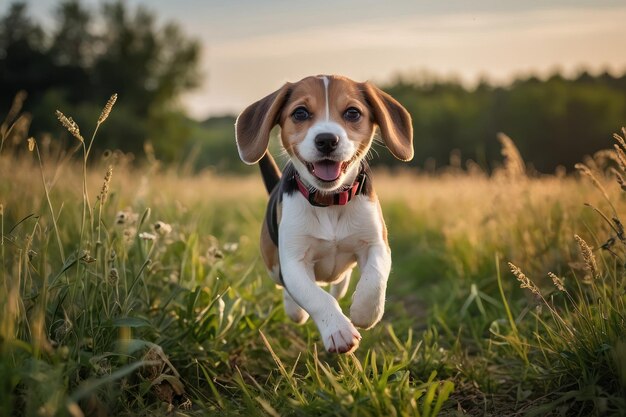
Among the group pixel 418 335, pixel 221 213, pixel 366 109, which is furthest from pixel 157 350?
pixel 221 213

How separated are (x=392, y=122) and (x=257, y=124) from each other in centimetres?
81

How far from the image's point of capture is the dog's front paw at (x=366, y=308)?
334 cm

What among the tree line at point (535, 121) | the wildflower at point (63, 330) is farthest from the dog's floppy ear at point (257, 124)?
the tree line at point (535, 121)

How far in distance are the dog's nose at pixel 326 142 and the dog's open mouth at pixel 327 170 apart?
100 mm

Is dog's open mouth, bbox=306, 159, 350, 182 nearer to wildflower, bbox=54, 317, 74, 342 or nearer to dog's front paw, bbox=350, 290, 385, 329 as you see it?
dog's front paw, bbox=350, 290, 385, 329

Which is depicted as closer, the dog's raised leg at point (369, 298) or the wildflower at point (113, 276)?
the wildflower at point (113, 276)

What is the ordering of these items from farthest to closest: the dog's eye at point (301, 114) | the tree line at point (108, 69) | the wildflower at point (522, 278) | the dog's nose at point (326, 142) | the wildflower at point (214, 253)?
the tree line at point (108, 69) → the wildflower at point (214, 253) → the dog's eye at point (301, 114) → the dog's nose at point (326, 142) → the wildflower at point (522, 278)

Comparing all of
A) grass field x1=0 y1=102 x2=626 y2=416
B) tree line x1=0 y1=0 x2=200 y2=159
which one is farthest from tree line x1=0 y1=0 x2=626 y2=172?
grass field x1=0 y1=102 x2=626 y2=416

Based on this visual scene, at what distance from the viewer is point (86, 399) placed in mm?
2881

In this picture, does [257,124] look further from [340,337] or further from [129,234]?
[340,337]

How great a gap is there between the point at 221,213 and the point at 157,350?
8.38 m

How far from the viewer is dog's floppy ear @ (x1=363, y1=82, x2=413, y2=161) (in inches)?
145

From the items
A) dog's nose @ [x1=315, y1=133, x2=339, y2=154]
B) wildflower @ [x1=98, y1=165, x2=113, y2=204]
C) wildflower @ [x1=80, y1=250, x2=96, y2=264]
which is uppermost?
dog's nose @ [x1=315, y1=133, x2=339, y2=154]

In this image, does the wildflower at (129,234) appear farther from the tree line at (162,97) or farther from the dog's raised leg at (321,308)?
the tree line at (162,97)
